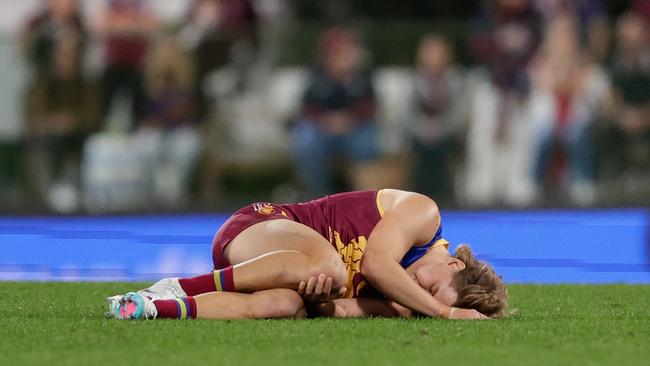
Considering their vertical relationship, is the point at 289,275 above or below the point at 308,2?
below

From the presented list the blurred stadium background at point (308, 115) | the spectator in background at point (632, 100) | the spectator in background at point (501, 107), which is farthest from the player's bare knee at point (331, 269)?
the spectator in background at point (632, 100)

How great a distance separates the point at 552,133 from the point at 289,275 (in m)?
6.93

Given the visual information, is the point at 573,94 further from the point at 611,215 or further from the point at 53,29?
the point at 53,29

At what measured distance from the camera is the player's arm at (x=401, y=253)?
6180 mm

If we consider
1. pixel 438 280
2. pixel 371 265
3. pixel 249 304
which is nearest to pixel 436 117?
pixel 438 280

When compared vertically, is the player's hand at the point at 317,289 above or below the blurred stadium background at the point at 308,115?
below

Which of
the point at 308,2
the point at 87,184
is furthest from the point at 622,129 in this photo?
the point at 87,184

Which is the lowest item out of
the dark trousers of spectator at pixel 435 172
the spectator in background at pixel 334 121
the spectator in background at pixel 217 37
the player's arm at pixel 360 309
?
the player's arm at pixel 360 309

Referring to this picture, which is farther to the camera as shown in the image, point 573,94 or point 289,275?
point 573,94

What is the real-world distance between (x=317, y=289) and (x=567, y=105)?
7047mm

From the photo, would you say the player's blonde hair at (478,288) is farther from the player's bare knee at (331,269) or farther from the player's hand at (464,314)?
the player's bare knee at (331,269)

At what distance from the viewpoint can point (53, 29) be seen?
44.6ft

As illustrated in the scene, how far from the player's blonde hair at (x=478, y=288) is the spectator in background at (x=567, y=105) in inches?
245

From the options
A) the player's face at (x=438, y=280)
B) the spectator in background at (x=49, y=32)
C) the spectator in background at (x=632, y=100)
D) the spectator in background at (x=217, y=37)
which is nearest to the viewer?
the player's face at (x=438, y=280)
